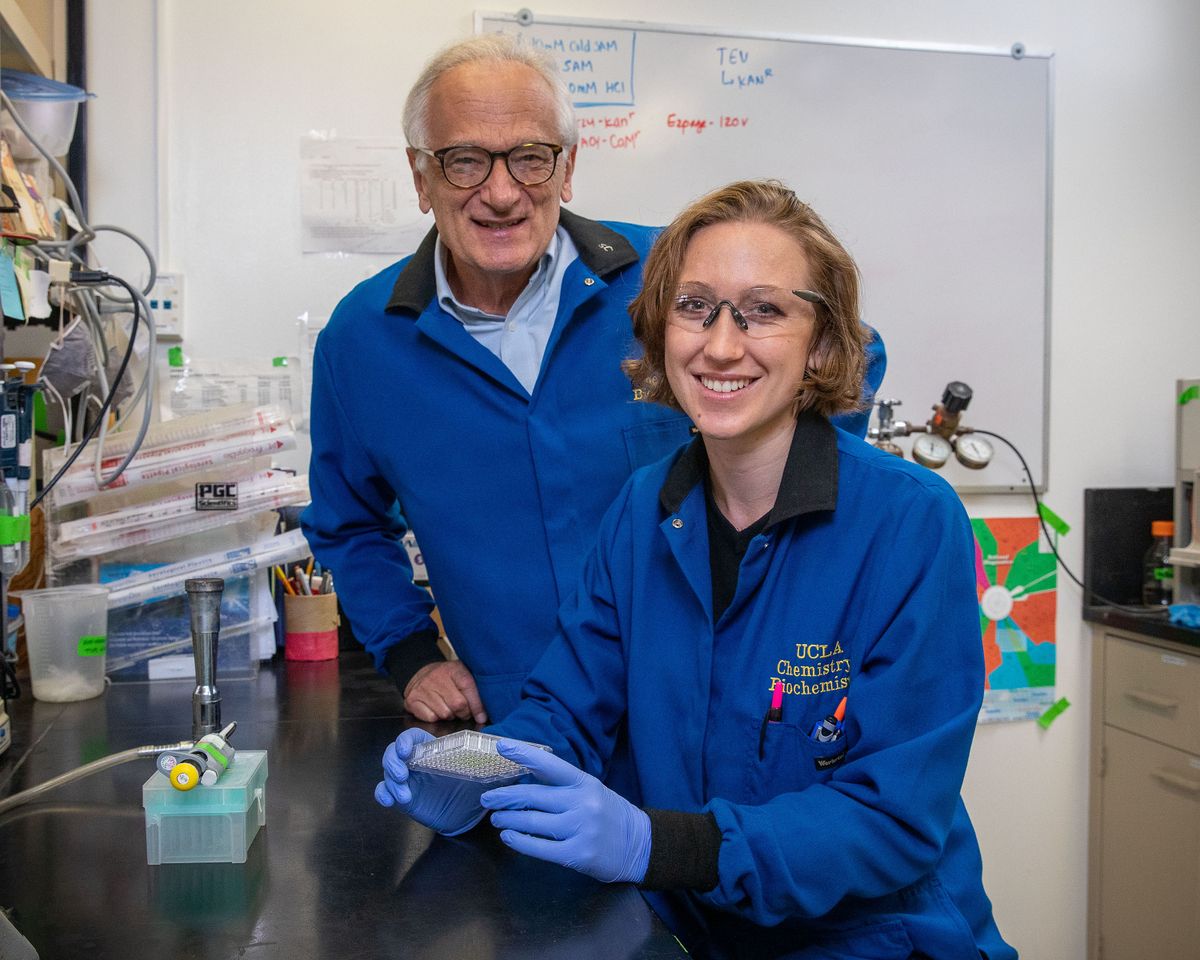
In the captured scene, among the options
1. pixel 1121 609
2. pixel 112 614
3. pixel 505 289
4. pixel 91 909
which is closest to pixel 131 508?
pixel 112 614

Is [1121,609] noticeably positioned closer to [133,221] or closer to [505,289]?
[505,289]

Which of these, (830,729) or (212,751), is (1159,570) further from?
(212,751)

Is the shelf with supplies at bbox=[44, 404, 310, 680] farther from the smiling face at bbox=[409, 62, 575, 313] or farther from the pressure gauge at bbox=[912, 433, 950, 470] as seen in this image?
the pressure gauge at bbox=[912, 433, 950, 470]

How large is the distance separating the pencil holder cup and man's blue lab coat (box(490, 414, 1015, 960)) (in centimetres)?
92

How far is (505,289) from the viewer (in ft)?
5.16

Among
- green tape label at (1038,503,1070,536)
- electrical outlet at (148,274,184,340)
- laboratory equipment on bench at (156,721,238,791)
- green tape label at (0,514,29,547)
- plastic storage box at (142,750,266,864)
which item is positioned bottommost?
plastic storage box at (142,750,266,864)

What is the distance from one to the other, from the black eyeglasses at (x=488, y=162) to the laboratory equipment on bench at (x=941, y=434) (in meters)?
1.32

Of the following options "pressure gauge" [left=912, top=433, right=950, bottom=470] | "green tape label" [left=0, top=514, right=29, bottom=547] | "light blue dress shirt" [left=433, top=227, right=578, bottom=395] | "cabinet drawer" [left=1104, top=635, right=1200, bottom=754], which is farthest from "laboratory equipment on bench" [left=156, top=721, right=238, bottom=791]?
Answer: "cabinet drawer" [left=1104, top=635, right=1200, bottom=754]

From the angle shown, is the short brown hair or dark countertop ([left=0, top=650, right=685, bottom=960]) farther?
the short brown hair

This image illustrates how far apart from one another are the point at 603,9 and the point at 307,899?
2248 mm

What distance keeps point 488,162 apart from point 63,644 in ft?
3.26

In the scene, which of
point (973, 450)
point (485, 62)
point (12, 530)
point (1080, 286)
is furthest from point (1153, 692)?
point (12, 530)

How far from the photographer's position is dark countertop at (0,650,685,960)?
0.80 meters

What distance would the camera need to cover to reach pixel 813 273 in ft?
3.64
